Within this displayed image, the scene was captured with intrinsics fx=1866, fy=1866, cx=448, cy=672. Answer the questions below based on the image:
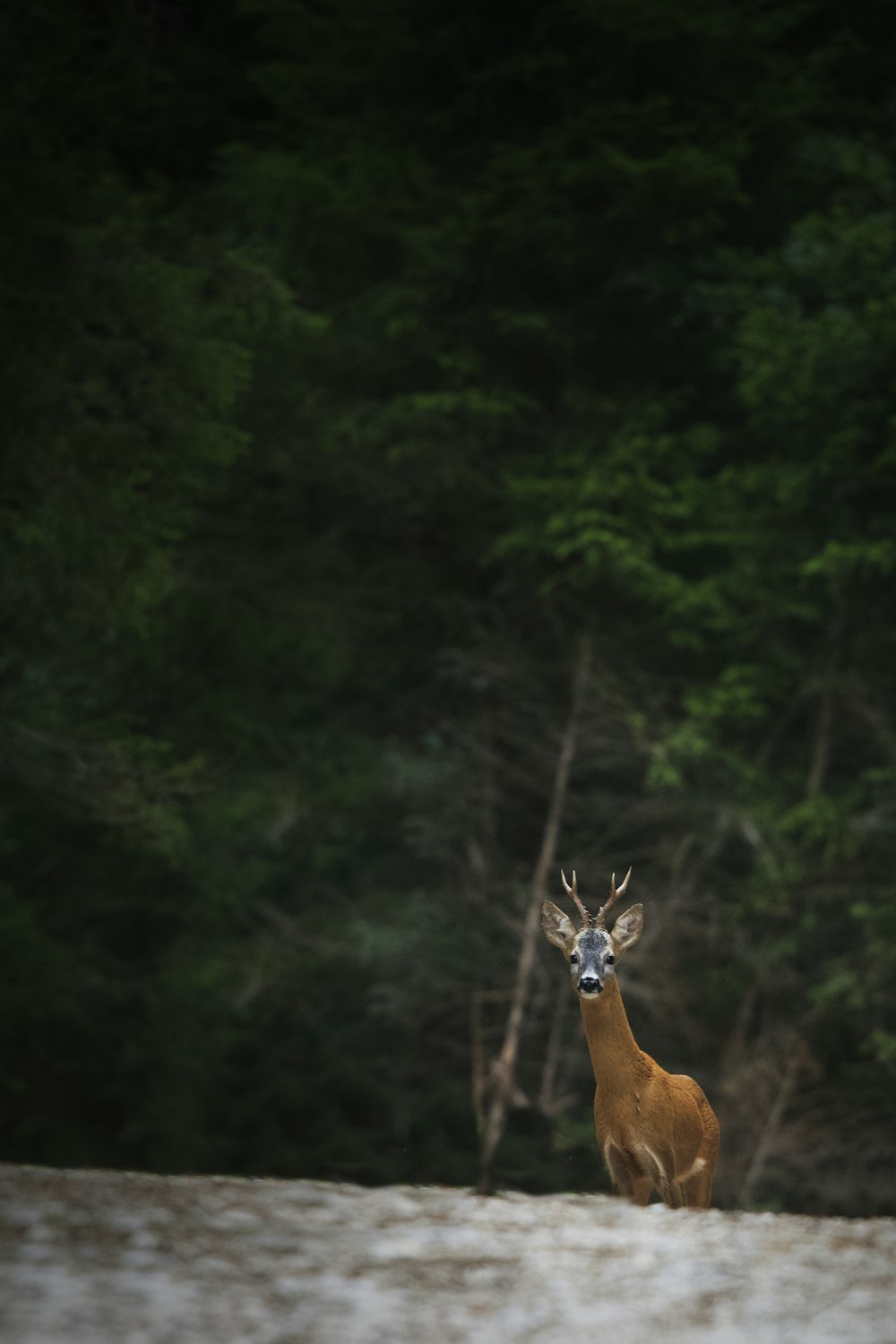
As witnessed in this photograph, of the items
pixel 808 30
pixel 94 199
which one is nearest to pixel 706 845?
pixel 94 199

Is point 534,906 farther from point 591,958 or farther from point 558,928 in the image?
point 591,958

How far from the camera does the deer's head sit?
481 cm

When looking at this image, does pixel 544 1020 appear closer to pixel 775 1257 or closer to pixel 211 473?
pixel 211 473

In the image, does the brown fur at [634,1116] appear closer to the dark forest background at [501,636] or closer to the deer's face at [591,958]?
the deer's face at [591,958]

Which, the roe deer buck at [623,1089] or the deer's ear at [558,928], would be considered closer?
the roe deer buck at [623,1089]

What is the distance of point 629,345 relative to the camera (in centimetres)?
1756

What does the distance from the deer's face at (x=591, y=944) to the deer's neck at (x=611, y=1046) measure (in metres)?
0.04

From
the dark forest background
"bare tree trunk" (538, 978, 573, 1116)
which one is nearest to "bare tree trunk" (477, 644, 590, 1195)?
the dark forest background

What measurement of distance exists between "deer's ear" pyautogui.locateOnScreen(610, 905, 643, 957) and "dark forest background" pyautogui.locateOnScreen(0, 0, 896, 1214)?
8534mm

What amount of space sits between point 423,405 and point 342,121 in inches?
125

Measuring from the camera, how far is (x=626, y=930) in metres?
4.93

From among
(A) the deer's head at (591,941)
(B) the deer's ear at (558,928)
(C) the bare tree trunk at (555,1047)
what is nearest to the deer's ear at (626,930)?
(A) the deer's head at (591,941)

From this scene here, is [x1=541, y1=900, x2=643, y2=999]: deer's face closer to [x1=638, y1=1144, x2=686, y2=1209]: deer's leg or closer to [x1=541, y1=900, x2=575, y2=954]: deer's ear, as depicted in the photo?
[x1=541, y1=900, x2=575, y2=954]: deer's ear

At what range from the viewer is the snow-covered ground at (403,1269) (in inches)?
145
